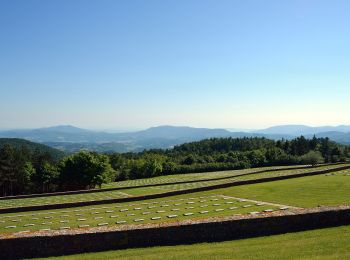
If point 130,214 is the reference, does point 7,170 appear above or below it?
below

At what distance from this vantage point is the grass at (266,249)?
42.7 feet

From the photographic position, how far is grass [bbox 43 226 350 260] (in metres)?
13.0

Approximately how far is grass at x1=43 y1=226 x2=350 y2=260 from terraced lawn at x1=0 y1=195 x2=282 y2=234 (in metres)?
8.20

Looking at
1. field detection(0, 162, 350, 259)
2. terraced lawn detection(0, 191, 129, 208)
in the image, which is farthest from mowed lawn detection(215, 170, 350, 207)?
terraced lawn detection(0, 191, 129, 208)

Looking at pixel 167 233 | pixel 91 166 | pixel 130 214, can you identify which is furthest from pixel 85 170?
pixel 167 233

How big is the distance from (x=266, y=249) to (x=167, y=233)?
4429 millimetres

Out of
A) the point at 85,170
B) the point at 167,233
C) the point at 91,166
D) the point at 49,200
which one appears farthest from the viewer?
the point at 91,166

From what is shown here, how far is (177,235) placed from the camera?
16.2 meters

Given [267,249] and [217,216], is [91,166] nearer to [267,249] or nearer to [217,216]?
[217,216]

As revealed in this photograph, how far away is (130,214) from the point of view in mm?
28078

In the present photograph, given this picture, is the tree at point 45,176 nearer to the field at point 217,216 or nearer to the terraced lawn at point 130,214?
the field at point 217,216

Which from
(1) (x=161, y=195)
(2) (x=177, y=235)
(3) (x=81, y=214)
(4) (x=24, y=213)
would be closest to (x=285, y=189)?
(1) (x=161, y=195)

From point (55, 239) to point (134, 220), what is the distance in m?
9.71

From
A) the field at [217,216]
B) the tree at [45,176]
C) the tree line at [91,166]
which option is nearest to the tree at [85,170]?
the tree line at [91,166]
